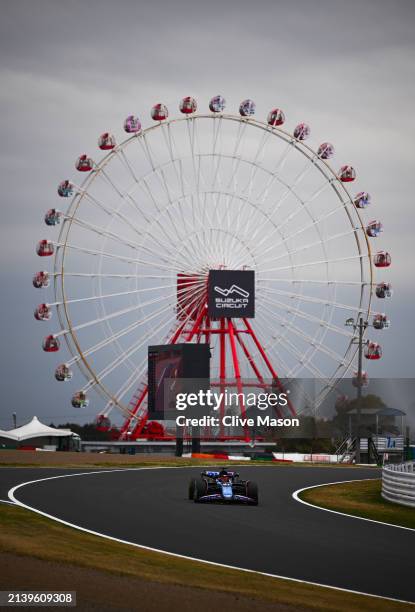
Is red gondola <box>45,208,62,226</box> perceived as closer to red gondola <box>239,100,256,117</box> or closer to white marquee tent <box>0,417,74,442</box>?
red gondola <box>239,100,256,117</box>

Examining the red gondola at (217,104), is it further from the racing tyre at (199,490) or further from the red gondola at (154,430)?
the racing tyre at (199,490)

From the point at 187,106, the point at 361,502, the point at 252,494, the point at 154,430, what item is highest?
the point at 187,106

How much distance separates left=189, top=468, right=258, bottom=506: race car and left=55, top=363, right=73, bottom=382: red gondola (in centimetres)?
3866

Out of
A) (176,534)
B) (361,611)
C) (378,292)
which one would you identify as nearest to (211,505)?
(176,534)

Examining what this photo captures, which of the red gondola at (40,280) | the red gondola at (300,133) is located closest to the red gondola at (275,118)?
the red gondola at (300,133)

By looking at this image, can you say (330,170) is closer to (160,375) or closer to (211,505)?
(160,375)

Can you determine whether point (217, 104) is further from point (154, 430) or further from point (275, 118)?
point (154, 430)

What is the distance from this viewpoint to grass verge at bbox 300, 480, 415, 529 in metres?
23.7

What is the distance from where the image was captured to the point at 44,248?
63844mm

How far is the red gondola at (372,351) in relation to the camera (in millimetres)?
70062

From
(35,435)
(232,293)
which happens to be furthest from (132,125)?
(35,435)

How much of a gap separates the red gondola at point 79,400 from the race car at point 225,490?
38.9 meters

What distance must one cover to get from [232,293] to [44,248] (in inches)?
522

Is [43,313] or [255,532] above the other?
[43,313]
